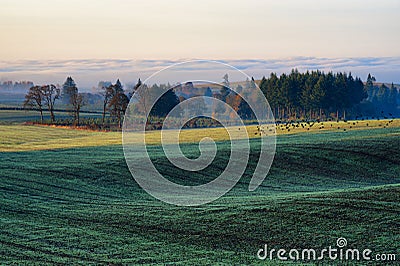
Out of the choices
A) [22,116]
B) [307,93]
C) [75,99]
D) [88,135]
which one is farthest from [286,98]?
[88,135]

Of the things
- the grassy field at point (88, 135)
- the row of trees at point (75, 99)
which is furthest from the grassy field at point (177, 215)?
the row of trees at point (75, 99)

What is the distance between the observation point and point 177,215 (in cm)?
2283

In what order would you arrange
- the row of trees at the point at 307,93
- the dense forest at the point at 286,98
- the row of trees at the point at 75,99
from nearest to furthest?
the row of trees at the point at 75,99 < the dense forest at the point at 286,98 < the row of trees at the point at 307,93

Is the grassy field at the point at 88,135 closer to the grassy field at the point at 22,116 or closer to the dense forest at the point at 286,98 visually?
the dense forest at the point at 286,98

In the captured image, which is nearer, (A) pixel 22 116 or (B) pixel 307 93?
(A) pixel 22 116

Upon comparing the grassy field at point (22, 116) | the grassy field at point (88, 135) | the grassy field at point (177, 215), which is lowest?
the grassy field at point (177, 215)

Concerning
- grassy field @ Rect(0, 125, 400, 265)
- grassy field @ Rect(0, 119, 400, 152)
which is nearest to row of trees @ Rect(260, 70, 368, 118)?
grassy field @ Rect(0, 119, 400, 152)

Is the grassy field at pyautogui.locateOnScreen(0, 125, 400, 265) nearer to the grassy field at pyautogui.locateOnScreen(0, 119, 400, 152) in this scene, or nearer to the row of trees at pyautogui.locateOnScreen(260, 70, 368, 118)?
the grassy field at pyautogui.locateOnScreen(0, 119, 400, 152)

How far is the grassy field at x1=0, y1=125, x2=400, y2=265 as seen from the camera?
687 inches

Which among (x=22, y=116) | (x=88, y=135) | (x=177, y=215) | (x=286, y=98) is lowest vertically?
(x=177, y=215)

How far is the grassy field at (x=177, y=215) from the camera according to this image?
687 inches

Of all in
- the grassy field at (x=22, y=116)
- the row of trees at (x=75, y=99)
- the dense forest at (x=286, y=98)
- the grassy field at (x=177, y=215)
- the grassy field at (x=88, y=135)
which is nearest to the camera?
the grassy field at (x=177, y=215)

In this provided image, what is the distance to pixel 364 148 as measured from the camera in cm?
4462

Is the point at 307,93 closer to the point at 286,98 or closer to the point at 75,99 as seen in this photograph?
the point at 286,98
